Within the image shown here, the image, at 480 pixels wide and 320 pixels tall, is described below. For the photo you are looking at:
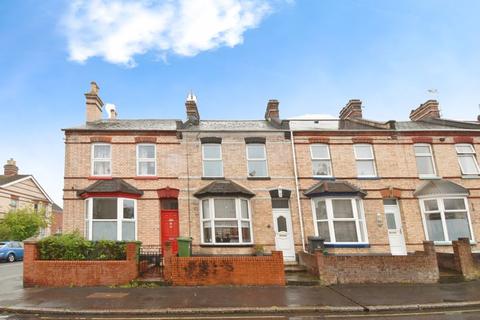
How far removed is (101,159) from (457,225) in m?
18.0

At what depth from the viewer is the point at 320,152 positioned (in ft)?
58.2

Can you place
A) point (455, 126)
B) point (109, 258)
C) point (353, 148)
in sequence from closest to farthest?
point (109, 258) → point (353, 148) → point (455, 126)

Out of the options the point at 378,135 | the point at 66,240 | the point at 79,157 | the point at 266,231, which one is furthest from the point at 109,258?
the point at 378,135

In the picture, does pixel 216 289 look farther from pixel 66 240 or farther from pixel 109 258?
pixel 66 240

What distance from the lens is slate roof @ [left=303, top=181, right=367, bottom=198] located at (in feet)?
52.2

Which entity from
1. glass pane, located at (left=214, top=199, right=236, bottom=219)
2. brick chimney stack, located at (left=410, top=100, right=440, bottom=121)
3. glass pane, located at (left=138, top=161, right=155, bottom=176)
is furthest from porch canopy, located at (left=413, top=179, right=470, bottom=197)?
glass pane, located at (left=138, top=161, right=155, bottom=176)

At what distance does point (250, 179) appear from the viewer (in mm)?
16797

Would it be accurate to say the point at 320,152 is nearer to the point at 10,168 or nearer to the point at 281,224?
the point at 281,224

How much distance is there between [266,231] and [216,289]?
5.57 meters

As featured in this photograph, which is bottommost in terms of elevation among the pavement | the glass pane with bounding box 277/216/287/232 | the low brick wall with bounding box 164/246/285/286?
the pavement

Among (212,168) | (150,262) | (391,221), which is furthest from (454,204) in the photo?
(150,262)

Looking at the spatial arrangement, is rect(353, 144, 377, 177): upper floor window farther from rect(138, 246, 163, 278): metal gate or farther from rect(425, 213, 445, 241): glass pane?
rect(138, 246, 163, 278): metal gate

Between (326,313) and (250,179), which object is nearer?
(326,313)

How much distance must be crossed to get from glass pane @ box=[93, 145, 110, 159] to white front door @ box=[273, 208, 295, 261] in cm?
882
